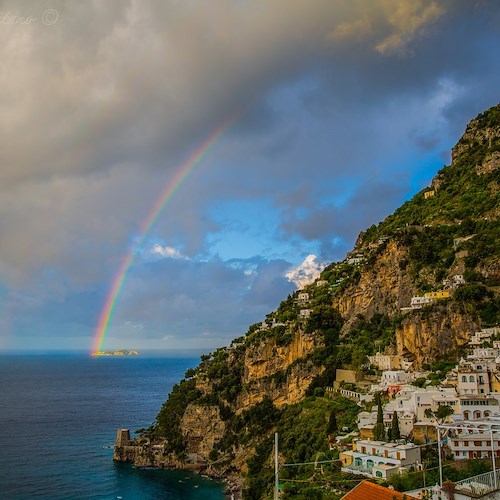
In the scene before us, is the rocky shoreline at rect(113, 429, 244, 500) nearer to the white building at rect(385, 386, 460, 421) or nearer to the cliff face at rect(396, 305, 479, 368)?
the cliff face at rect(396, 305, 479, 368)

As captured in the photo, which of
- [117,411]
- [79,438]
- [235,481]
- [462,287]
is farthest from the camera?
[117,411]

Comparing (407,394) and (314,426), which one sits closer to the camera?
(407,394)

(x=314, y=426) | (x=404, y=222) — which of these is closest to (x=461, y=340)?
(x=314, y=426)

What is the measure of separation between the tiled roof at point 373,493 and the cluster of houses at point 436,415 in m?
6.24

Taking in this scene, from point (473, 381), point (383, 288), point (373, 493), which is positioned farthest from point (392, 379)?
point (373, 493)

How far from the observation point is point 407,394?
4569 cm

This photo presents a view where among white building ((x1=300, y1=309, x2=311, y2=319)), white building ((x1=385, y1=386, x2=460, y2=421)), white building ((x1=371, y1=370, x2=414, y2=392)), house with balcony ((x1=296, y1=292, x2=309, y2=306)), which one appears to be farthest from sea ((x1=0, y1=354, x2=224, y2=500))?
house with balcony ((x1=296, y1=292, x2=309, y2=306))

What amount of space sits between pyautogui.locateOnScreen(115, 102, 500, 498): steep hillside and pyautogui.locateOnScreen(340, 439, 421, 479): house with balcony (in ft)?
38.9

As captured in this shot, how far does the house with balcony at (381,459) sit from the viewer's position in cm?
3406

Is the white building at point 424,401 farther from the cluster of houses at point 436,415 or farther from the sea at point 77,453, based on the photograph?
the sea at point 77,453

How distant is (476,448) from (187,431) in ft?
172

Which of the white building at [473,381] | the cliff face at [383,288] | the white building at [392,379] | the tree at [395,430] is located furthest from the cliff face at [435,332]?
the tree at [395,430]

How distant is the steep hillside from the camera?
5662 cm

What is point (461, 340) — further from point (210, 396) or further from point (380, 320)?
point (210, 396)
